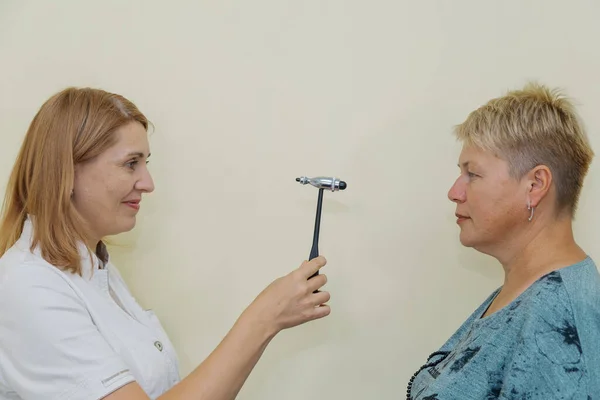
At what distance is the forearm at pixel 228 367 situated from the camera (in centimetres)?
105

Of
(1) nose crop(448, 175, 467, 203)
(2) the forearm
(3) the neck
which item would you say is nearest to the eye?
(2) the forearm

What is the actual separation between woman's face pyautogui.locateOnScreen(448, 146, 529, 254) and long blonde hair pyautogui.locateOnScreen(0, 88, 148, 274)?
715 mm

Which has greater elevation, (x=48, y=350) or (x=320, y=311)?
(x=320, y=311)

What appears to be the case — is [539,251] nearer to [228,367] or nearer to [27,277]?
[228,367]

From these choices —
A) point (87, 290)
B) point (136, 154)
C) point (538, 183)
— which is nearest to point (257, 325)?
point (87, 290)

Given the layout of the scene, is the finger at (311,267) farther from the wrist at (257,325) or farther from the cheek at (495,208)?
the cheek at (495,208)

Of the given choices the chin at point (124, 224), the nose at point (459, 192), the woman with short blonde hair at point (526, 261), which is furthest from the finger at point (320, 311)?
the chin at point (124, 224)

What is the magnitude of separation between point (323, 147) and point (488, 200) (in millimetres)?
489

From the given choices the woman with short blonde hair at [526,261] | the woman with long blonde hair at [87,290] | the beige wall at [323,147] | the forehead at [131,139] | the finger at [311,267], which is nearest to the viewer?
the woman with short blonde hair at [526,261]

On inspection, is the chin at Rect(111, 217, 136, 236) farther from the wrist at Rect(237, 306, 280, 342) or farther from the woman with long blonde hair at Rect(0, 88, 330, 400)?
the wrist at Rect(237, 306, 280, 342)

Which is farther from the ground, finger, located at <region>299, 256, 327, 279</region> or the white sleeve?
finger, located at <region>299, 256, 327, 279</region>

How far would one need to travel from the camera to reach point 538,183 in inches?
41.7

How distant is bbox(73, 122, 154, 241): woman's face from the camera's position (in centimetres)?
Result: 118

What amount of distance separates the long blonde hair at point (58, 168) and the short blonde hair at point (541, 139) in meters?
0.75
